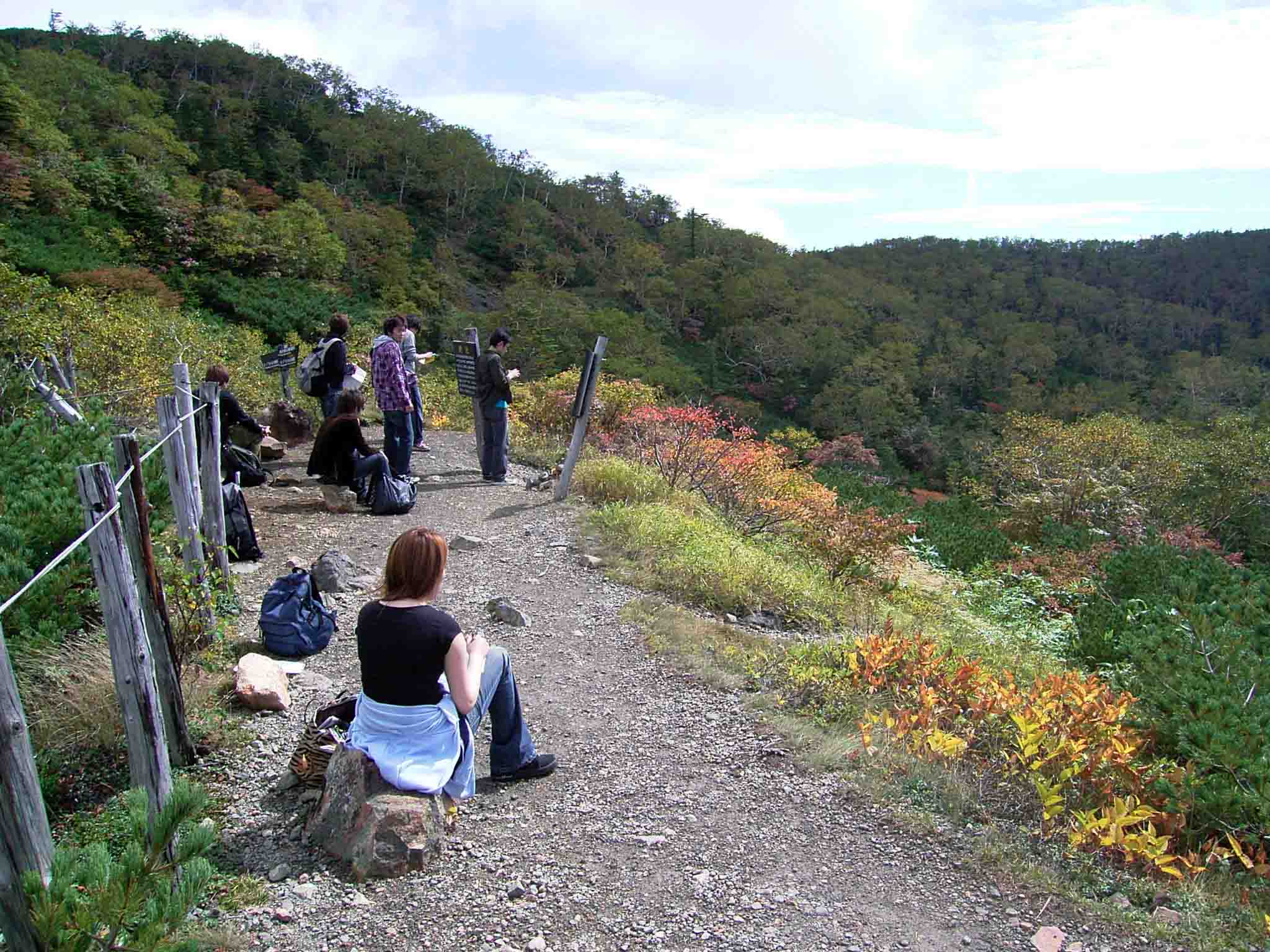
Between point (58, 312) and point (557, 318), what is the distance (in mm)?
22416

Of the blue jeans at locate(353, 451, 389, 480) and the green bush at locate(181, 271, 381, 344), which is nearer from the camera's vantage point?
the blue jeans at locate(353, 451, 389, 480)

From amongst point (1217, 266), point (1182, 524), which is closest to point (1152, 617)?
point (1182, 524)

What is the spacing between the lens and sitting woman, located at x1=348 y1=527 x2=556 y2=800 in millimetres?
2695

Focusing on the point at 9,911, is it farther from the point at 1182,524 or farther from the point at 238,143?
the point at 238,143

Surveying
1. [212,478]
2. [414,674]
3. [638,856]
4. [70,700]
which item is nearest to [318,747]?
[414,674]

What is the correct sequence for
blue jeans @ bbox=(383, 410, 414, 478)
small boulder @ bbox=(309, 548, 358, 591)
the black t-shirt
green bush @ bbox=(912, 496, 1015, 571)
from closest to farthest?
1. the black t-shirt
2. small boulder @ bbox=(309, 548, 358, 591)
3. blue jeans @ bbox=(383, 410, 414, 478)
4. green bush @ bbox=(912, 496, 1015, 571)

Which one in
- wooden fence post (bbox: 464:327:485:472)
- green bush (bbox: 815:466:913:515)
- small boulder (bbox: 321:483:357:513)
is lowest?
green bush (bbox: 815:466:913:515)

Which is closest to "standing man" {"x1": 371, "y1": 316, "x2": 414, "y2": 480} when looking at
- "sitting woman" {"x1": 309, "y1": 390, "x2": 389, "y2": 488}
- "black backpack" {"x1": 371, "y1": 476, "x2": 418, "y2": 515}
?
"black backpack" {"x1": 371, "y1": 476, "x2": 418, "y2": 515}

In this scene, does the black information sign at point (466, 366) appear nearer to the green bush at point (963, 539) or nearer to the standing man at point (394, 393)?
the standing man at point (394, 393)

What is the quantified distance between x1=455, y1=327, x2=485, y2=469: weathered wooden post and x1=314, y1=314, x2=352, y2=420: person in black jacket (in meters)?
1.07

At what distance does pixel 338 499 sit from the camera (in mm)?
6961

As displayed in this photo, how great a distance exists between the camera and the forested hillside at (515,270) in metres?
27.2

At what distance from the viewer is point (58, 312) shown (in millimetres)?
10133

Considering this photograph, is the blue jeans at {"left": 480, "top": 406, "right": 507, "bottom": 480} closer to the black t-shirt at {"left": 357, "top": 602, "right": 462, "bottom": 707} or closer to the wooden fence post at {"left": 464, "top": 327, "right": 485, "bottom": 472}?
the wooden fence post at {"left": 464, "top": 327, "right": 485, "bottom": 472}
